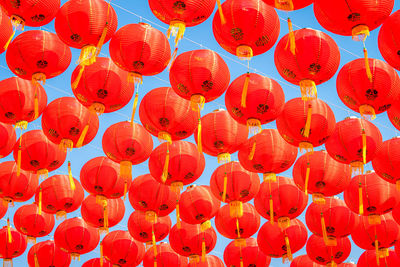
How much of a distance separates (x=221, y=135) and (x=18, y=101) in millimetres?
2992

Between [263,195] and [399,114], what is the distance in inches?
106

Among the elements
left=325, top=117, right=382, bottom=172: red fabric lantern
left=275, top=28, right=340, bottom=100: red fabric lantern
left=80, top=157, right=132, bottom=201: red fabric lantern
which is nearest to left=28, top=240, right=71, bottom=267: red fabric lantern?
left=80, top=157, right=132, bottom=201: red fabric lantern

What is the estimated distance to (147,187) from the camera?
8961mm

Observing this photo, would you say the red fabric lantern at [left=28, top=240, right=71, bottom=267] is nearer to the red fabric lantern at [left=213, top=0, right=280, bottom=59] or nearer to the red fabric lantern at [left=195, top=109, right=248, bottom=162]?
the red fabric lantern at [left=195, top=109, right=248, bottom=162]

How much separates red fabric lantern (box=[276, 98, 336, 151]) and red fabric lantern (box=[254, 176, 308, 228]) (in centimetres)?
168

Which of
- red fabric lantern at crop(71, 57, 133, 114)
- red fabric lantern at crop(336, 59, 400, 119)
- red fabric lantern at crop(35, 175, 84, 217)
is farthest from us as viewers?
red fabric lantern at crop(35, 175, 84, 217)

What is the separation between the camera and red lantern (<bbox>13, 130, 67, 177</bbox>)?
8320 mm

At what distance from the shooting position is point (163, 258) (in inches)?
401

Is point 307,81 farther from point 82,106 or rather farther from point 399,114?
point 82,106

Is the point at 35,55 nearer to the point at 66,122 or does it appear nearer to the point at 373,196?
the point at 66,122

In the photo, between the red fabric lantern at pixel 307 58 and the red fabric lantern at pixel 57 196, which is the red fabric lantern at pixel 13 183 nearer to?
the red fabric lantern at pixel 57 196

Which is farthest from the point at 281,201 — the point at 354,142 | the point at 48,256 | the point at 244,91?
the point at 48,256

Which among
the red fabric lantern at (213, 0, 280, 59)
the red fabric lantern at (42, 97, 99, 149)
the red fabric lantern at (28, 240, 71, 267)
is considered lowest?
the red fabric lantern at (28, 240, 71, 267)

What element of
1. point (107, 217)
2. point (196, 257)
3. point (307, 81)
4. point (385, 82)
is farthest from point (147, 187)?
point (385, 82)
